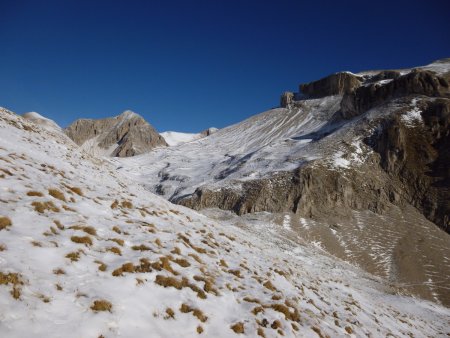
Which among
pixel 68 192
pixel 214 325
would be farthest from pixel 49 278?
pixel 68 192

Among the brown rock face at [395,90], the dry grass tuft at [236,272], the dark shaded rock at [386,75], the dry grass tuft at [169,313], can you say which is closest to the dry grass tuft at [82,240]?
the dry grass tuft at [169,313]

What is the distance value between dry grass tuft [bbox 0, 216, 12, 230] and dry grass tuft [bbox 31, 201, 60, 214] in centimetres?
144

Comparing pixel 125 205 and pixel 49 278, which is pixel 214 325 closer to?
pixel 49 278

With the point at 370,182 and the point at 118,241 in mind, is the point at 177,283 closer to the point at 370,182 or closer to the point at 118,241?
the point at 118,241

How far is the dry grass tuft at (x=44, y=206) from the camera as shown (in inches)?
408

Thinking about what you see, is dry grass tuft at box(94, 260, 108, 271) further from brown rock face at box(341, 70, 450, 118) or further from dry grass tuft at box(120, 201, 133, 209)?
brown rock face at box(341, 70, 450, 118)

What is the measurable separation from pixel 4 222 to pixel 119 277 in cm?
332

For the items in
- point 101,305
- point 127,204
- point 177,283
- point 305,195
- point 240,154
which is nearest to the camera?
point 101,305

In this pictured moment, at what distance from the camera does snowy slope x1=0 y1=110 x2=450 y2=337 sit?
23.1 feet

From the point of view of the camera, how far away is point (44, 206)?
10.7 m

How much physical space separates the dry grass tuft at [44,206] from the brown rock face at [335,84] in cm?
16575

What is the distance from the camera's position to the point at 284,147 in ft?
344

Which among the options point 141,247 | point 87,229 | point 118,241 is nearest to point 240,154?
point 141,247

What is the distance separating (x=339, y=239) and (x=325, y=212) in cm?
1219
